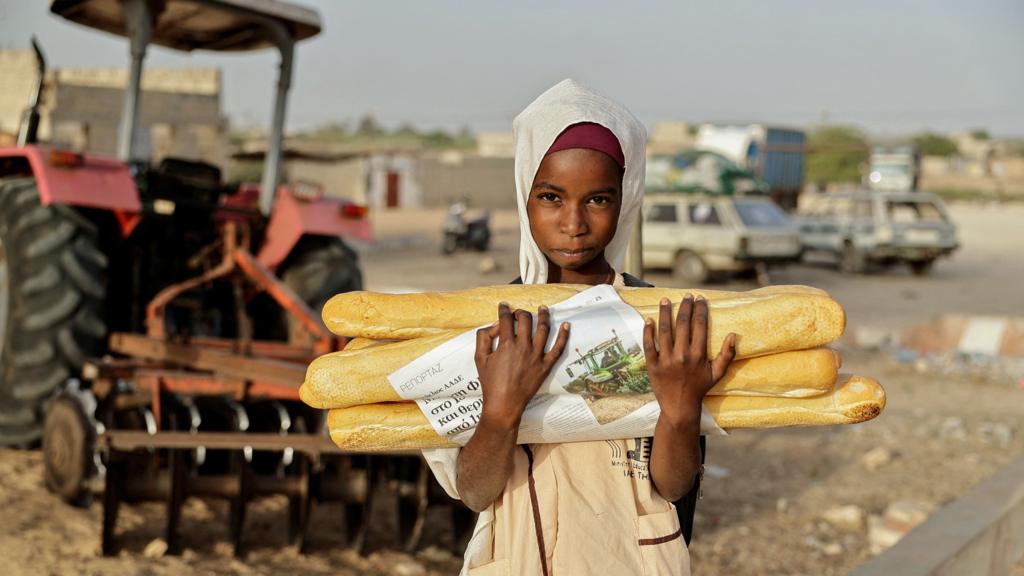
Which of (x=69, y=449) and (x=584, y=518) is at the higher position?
(x=584, y=518)

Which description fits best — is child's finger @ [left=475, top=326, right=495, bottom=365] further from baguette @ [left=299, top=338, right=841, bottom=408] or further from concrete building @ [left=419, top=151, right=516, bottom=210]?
concrete building @ [left=419, top=151, right=516, bottom=210]

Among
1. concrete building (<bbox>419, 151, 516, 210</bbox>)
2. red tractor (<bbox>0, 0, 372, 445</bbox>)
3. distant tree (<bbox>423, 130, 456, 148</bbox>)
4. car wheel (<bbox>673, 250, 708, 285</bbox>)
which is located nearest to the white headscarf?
red tractor (<bbox>0, 0, 372, 445</bbox>)

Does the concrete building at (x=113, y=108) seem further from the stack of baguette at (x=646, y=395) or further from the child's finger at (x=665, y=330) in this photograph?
the child's finger at (x=665, y=330)

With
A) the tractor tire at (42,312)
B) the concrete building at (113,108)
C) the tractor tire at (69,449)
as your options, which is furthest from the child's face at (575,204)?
the concrete building at (113,108)

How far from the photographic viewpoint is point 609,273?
1.90 meters

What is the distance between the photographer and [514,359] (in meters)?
1.54

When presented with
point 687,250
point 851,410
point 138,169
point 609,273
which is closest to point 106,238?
point 138,169

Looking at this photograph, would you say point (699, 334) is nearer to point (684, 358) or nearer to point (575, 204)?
point (684, 358)

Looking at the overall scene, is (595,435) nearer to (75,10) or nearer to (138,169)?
(138,169)

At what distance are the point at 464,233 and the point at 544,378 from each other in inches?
762

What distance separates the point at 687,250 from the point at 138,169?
12.4 m

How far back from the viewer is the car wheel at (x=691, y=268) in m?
16.9

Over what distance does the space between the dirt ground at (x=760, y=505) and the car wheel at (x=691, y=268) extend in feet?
22.2

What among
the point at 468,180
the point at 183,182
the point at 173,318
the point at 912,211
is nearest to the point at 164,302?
the point at 173,318
